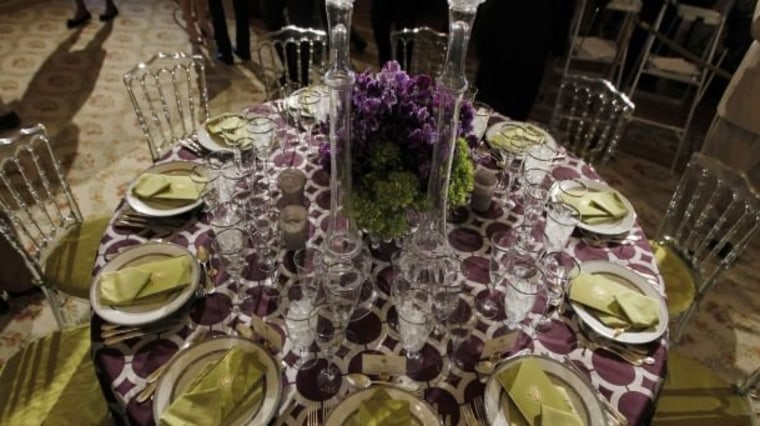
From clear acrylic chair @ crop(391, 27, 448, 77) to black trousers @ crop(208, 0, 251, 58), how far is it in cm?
→ 184

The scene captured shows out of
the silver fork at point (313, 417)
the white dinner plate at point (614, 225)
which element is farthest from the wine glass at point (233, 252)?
the white dinner plate at point (614, 225)

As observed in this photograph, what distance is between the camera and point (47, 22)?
4605 millimetres

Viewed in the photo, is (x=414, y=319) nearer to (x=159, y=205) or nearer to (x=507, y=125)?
(x=159, y=205)

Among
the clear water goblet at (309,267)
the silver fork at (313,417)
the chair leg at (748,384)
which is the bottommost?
the chair leg at (748,384)

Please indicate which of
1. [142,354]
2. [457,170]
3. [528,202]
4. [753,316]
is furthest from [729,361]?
[142,354]

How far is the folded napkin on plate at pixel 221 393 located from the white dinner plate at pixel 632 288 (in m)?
0.80

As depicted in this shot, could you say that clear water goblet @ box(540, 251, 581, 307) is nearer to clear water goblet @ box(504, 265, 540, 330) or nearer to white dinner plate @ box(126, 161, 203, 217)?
clear water goblet @ box(504, 265, 540, 330)

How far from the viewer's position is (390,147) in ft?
4.09

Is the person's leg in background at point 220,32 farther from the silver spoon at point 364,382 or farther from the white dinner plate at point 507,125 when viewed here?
the silver spoon at point 364,382

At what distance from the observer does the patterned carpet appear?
2328 millimetres

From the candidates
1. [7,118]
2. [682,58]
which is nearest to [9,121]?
[7,118]

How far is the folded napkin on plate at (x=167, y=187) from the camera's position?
5.07ft

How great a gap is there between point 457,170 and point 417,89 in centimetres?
23

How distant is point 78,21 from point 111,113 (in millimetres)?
1680
